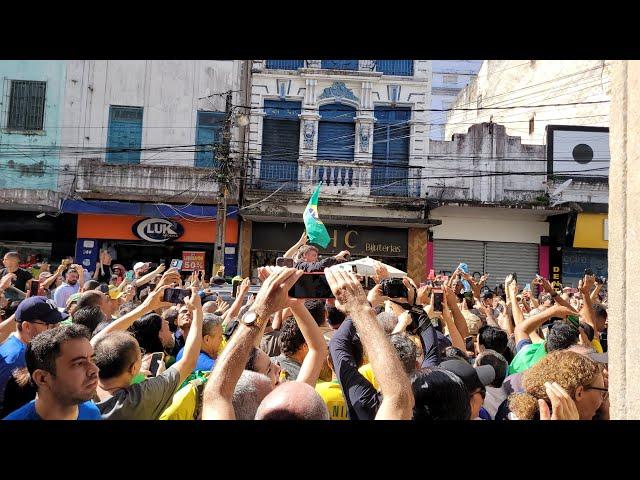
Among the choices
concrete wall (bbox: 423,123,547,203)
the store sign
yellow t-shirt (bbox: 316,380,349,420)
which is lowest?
yellow t-shirt (bbox: 316,380,349,420)

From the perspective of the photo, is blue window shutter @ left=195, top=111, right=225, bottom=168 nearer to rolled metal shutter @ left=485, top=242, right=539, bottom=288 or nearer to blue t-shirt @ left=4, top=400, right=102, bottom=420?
rolled metal shutter @ left=485, top=242, right=539, bottom=288

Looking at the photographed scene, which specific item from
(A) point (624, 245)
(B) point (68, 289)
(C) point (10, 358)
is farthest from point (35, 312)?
(B) point (68, 289)

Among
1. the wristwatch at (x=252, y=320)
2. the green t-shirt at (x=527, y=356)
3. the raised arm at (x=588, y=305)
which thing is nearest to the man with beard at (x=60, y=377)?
the wristwatch at (x=252, y=320)

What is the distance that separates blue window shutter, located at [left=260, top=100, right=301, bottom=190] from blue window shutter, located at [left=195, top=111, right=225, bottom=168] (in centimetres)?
159

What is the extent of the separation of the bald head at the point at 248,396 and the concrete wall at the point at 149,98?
1848 centimetres

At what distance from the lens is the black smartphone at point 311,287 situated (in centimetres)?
276

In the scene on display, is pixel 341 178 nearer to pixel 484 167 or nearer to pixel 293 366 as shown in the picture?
pixel 484 167

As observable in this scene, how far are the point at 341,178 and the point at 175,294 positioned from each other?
639 inches

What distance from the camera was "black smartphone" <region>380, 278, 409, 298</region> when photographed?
337 centimetres

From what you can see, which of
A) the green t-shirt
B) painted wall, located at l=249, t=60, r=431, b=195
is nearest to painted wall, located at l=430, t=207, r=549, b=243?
painted wall, located at l=249, t=60, r=431, b=195
